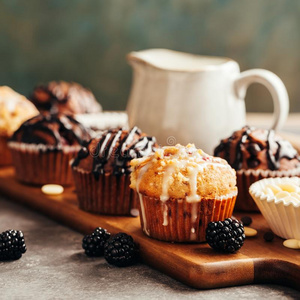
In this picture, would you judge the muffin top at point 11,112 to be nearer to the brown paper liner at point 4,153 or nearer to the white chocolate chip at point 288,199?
the brown paper liner at point 4,153

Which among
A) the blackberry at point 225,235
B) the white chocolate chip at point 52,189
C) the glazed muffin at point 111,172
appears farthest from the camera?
the white chocolate chip at point 52,189

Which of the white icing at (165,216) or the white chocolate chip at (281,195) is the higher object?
the white chocolate chip at (281,195)

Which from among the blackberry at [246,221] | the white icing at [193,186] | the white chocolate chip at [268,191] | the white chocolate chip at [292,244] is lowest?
the blackberry at [246,221]

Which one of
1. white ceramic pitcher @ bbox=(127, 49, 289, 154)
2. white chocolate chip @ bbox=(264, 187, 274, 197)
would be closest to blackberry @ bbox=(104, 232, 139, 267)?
white chocolate chip @ bbox=(264, 187, 274, 197)

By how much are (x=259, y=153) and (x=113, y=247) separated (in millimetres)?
664

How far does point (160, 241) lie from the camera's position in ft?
6.25

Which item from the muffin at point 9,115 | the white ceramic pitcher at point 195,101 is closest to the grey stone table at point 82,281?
the white ceramic pitcher at point 195,101

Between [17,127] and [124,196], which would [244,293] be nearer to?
[124,196]

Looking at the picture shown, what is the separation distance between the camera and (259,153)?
7.29 feet

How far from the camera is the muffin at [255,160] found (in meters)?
2.21

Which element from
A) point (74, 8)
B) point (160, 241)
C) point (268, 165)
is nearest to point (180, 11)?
point (74, 8)

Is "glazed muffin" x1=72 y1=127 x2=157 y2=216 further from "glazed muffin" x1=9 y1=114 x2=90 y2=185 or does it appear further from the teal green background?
the teal green background

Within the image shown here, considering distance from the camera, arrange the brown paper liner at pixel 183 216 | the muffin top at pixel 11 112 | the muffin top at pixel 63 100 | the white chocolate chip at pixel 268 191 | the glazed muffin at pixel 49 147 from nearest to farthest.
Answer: the brown paper liner at pixel 183 216 < the white chocolate chip at pixel 268 191 < the glazed muffin at pixel 49 147 < the muffin top at pixel 11 112 < the muffin top at pixel 63 100

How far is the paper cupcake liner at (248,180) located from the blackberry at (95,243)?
1.77 ft
